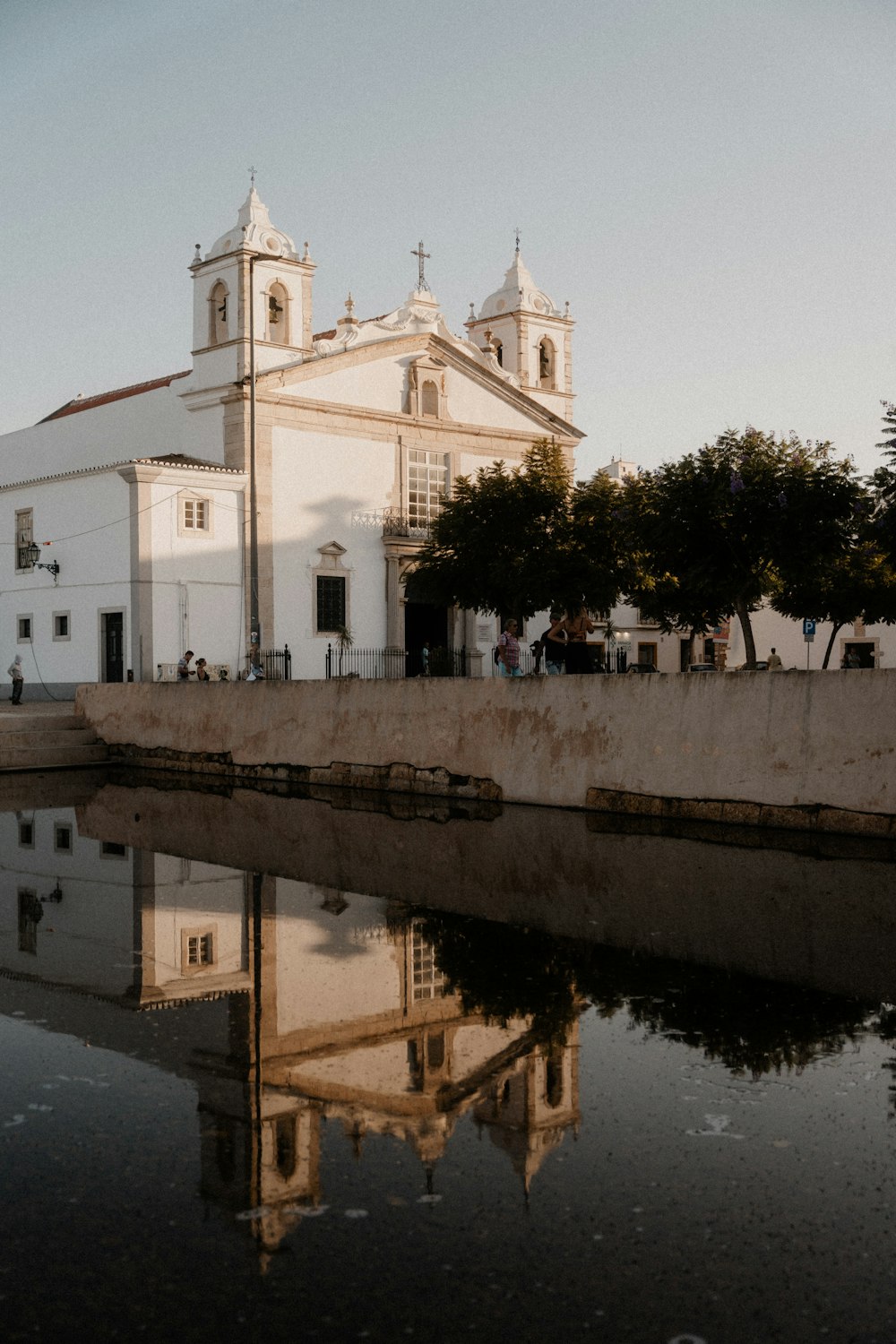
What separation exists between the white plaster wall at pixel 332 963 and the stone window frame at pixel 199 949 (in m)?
0.35

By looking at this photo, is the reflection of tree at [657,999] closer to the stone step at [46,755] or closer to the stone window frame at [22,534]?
the stone step at [46,755]

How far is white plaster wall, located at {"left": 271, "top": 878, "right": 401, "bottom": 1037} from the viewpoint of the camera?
6.02m

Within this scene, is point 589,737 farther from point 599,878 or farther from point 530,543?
point 530,543

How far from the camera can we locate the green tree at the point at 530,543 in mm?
33719

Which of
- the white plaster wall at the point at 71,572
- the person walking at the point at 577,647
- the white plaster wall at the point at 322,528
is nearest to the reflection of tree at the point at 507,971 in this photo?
the person walking at the point at 577,647

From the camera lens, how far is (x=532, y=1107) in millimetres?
4637

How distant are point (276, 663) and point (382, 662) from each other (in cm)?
379

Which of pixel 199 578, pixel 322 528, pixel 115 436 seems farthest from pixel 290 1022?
pixel 115 436

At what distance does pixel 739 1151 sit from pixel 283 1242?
1.46 meters

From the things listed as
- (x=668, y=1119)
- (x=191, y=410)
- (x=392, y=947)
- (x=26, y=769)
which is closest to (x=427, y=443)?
(x=191, y=410)

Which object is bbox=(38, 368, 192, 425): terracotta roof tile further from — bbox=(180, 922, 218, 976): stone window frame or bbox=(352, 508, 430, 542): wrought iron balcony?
bbox=(180, 922, 218, 976): stone window frame

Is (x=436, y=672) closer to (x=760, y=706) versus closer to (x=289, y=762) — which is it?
(x=289, y=762)

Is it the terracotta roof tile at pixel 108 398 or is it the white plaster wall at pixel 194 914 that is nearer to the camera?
the white plaster wall at pixel 194 914

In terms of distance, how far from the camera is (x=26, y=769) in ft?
68.0
